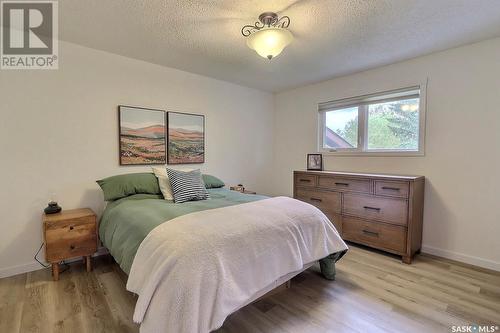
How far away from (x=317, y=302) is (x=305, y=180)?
71.2 inches

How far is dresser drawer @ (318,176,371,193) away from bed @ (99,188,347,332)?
1.00 m

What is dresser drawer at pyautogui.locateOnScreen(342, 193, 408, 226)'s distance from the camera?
2.59m

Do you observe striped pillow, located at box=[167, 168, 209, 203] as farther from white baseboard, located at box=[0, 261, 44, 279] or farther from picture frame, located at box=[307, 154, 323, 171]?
picture frame, located at box=[307, 154, 323, 171]

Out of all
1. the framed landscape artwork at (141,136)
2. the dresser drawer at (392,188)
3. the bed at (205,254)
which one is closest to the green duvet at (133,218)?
the bed at (205,254)

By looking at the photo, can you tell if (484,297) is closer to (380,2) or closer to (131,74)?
(380,2)

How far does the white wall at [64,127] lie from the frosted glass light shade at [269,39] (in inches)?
65.6

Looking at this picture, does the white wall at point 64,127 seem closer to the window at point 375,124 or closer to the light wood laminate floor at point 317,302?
the light wood laminate floor at point 317,302

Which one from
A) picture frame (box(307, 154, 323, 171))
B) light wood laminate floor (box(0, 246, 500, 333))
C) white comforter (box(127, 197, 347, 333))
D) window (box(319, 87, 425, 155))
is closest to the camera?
white comforter (box(127, 197, 347, 333))

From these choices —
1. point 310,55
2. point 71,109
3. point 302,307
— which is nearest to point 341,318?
point 302,307

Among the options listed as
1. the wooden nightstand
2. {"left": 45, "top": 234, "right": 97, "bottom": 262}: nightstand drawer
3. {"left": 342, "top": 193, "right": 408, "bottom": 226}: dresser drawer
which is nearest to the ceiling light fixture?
{"left": 342, "top": 193, "right": 408, "bottom": 226}: dresser drawer

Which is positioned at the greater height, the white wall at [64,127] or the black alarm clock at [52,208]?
the white wall at [64,127]

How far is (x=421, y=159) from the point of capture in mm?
2838

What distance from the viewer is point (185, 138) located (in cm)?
331

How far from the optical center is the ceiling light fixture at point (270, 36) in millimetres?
1800
